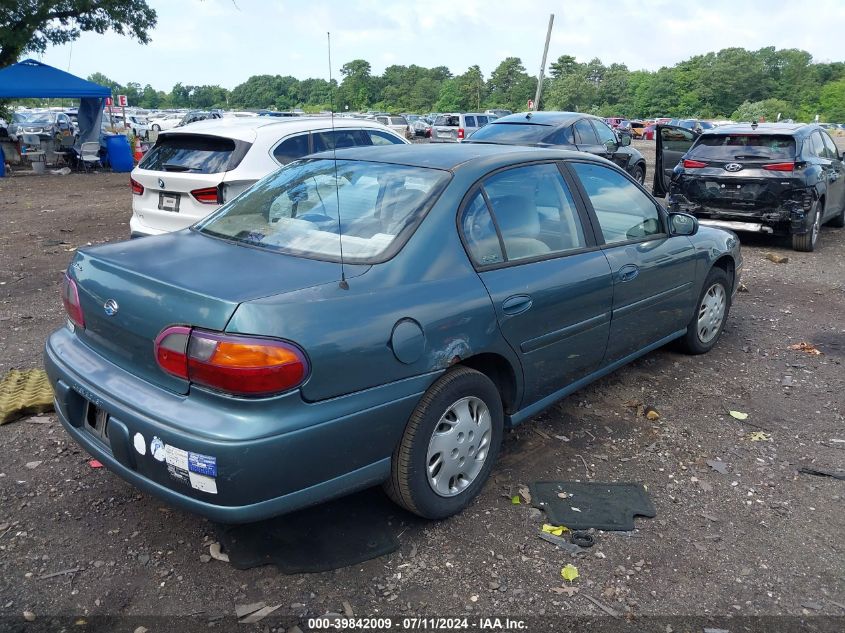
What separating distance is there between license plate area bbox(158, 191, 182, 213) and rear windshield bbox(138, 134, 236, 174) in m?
0.26

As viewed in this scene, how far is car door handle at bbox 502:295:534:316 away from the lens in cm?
318

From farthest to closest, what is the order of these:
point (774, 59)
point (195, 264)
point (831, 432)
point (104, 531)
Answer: point (774, 59), point (831, 432), point (104, 531), point (195, 264)

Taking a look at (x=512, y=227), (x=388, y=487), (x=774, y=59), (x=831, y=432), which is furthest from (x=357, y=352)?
(x=774, y=59)

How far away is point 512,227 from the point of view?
3434 mm

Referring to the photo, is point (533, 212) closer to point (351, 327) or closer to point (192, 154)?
point (351, 327)

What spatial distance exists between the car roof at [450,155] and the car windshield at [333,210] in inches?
2.9

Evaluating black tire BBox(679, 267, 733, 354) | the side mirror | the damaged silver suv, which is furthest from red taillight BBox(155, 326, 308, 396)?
the damaged silver suv

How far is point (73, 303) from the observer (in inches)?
122

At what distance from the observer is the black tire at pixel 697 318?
201 inches

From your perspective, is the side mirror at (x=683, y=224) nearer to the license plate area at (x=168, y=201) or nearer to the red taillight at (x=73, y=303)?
the red taillight at (x=73, y=303)

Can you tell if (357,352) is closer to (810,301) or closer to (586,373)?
(586,373)

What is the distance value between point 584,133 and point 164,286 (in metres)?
10.6

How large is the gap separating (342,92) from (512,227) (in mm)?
1043

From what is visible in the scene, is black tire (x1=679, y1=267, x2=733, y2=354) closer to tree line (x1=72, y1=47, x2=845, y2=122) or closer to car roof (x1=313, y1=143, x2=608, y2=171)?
car roof (x1=313, y1=143, x2=608, y2=171)
